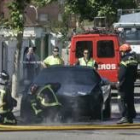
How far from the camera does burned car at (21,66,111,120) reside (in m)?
14.3

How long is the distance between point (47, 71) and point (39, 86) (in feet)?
3.19

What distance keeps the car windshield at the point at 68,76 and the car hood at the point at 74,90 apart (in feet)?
0.75

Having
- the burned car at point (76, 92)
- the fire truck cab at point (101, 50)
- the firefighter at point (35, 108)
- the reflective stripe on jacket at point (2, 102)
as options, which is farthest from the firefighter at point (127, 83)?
the fire truck cab at point (101, 50)

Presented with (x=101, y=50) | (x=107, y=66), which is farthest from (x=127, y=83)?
(x=101, y=50)

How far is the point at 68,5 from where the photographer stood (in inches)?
1471

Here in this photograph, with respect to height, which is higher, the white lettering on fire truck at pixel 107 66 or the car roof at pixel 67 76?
the white lettering on fire truck at pixel 107 66

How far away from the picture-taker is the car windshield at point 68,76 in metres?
15.0

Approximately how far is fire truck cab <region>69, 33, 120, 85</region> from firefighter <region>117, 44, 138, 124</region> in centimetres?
736

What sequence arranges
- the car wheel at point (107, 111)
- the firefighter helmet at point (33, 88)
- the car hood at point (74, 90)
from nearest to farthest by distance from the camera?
the car hood at point (74, 90) < the firefighter helmet at point (33, 88) < the car wheel at point (107, 111)

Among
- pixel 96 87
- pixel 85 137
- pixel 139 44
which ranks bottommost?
pixel 85 137

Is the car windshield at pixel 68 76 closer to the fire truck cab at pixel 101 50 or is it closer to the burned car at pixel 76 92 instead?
the burned car at pixel 76 92

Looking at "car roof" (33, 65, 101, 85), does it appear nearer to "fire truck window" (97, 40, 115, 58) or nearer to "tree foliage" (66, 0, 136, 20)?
"fire truck window" (97, 40, 115, 58)

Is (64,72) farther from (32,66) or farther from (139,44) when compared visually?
(32,66)

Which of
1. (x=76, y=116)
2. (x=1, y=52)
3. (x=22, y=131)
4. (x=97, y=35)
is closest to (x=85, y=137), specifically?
(x=22, y=131)
